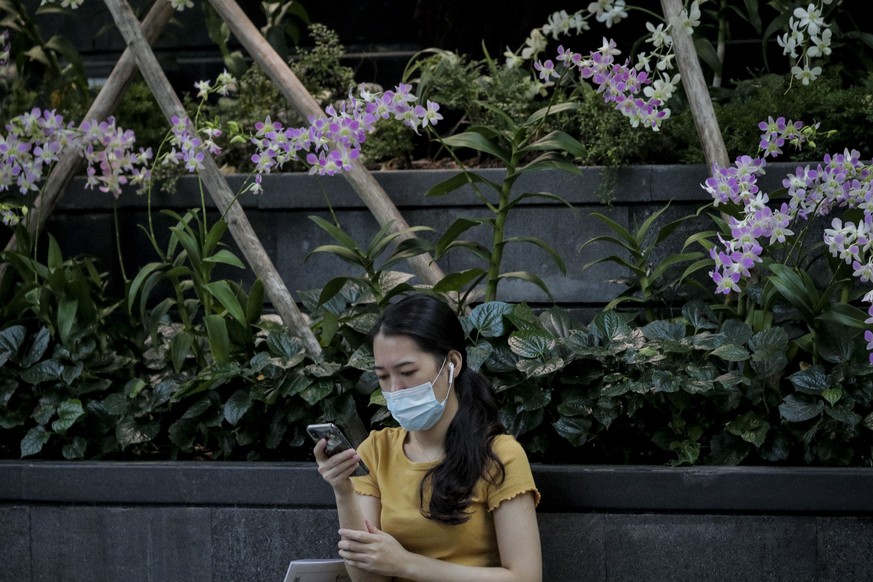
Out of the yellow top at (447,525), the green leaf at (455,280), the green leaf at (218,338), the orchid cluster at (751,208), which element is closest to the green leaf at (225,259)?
the green leaf at (218,338)

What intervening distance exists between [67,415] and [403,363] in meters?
1.52

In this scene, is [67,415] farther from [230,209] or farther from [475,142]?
[475,142]

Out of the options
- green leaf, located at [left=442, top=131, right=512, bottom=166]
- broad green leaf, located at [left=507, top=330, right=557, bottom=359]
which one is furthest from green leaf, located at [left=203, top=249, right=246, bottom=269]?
broad green leaf, located at [left=507, top=330, right=557, bottom=359]

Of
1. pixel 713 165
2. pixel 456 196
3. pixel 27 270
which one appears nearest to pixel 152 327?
pixel 27 270

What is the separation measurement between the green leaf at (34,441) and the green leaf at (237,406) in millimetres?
634

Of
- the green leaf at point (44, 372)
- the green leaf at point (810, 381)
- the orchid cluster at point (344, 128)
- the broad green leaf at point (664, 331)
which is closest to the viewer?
the green leaf at point (810, 381)

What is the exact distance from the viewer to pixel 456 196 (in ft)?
13.6

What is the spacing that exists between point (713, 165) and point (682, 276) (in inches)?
14.8

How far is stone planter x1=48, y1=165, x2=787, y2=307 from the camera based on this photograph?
3947 mm

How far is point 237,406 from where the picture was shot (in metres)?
3.41

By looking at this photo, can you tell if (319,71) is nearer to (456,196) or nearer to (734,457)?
(456,196)

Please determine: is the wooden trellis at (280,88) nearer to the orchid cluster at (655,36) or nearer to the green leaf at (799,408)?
the orchid cluster at (655,36)

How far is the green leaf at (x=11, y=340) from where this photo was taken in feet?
12.1

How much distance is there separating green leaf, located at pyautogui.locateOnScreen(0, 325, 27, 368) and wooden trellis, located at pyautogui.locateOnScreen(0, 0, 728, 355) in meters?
0.48
